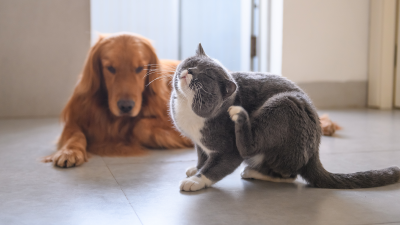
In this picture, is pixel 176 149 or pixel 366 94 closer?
pixel 176 149

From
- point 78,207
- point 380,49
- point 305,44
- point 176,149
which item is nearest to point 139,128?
point 176,149

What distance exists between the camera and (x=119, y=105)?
195 centimetres

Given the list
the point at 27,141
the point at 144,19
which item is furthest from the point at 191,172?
the point at 144,19

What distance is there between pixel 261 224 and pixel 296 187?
378mm

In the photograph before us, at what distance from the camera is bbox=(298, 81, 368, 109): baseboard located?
3.78 meters

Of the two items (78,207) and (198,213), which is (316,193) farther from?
(78,207)

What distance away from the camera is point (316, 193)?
126 cm

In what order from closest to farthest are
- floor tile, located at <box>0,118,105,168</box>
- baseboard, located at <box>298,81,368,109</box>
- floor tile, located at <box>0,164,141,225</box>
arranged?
floor tile, located at <box>0,164,141,225</box> < floor tile, located at <box>0,118,105,168</box> < baseboard, located at <box>298,81,368,109</box>

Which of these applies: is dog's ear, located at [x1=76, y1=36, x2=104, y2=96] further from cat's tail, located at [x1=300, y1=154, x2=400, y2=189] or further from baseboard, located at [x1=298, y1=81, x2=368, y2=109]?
baseboard, located at [x1=298, y1=81, x2=368, y2=109]

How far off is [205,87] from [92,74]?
3.41ft

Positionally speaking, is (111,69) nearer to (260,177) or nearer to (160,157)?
(160,157)

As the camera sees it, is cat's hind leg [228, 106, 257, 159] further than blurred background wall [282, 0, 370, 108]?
No

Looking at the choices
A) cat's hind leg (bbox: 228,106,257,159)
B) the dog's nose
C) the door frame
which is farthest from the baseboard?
A: cat's hind leg (bbox: 228,106,257,159)

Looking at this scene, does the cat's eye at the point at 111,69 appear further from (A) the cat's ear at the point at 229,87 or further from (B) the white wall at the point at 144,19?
(B) the white wall at the point at 144,19
